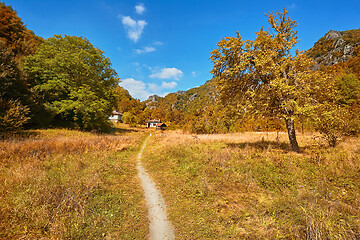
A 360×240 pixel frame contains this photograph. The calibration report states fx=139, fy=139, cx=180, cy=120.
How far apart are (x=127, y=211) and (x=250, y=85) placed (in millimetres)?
11299

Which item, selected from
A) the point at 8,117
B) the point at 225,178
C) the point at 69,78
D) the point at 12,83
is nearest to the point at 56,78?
the point at 69,78

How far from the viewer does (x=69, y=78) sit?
70.4ft

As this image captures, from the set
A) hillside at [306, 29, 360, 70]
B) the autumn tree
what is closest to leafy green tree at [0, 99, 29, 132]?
the autumn tree

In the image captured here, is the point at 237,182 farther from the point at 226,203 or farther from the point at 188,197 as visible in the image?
the point at 188,197

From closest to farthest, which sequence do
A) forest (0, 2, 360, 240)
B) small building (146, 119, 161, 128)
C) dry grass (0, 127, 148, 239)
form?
dry grass (0, 127, 148, 239) → forest (0, 2, 360, 240) → small building (146, 119, 161, 128)

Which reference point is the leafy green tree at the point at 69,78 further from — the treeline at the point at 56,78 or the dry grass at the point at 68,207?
the dry grass at the point at 68,207

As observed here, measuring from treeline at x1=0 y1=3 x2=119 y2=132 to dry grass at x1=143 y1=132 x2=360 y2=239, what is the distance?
1789 centimetres

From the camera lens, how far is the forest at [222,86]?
9050mm

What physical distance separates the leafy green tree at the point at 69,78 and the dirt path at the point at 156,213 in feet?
56.0

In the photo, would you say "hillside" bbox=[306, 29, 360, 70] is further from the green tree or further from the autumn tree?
the autumn tree

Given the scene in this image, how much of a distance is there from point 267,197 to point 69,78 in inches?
1089

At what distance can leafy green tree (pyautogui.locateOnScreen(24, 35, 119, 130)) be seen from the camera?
63.5 ft

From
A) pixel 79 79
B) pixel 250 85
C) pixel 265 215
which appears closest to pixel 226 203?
pixel 265 215

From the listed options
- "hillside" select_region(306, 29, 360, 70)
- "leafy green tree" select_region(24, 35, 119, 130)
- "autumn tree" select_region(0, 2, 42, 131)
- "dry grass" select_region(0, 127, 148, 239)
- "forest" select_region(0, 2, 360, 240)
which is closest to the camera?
"dry grass" select_region(0, 127, 148, 239)
